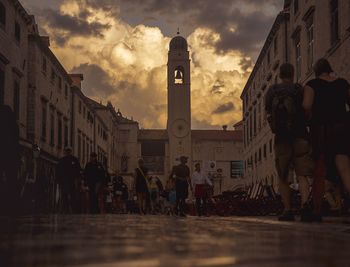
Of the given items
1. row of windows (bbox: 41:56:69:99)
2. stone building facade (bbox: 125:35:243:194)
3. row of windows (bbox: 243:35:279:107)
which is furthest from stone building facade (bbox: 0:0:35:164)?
stone building facade (bbox: 125:35:243:194)

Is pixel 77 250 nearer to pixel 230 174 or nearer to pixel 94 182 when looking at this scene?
pixel 94 182

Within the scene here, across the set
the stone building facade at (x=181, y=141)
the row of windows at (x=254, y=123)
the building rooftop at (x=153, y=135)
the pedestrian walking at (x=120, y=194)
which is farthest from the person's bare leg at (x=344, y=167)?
the building rooftop at (x=153, y=135)

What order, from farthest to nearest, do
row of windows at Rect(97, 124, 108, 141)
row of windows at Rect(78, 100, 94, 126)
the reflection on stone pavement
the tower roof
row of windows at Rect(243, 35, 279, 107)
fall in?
the tower roof, row of windows at Rect(97, 124, 108, 141), row of windows at Rect(78, 100, 94, 126), row of windows at Rect(243, 35, 279, 107), the reflection on stone pavement

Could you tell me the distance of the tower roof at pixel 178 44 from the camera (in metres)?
80.2

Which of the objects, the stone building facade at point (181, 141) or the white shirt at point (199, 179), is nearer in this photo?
the white shirt at point (199, 179)

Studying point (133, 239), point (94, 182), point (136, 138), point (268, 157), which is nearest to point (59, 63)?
point (268, 157)

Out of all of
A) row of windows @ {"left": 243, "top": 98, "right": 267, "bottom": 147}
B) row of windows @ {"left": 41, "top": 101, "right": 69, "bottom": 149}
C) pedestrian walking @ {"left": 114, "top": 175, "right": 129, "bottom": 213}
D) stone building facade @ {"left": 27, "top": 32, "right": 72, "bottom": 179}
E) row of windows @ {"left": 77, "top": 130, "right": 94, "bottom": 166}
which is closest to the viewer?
pedestrian walking @ {"left": 114, "top": 175, "right": 129, "bottom": 213}

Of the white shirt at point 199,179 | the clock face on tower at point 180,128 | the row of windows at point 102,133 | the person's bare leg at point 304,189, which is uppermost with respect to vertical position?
the clock face on tower at point 180,128

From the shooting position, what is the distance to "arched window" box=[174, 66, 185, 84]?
78062mm

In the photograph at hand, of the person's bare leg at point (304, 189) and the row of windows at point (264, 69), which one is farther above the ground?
the row of windows at point (264, 69)

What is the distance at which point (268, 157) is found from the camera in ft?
123

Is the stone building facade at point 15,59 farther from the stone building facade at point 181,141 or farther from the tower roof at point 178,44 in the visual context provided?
the tower roof at point 178,44

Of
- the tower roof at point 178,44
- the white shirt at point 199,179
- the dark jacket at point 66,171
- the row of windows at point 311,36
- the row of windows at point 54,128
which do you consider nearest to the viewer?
the dark jacket at point 66,171

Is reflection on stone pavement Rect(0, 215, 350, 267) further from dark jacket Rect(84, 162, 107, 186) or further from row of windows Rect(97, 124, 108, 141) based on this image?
row of windows Rect(97, 124, 108, 141)
